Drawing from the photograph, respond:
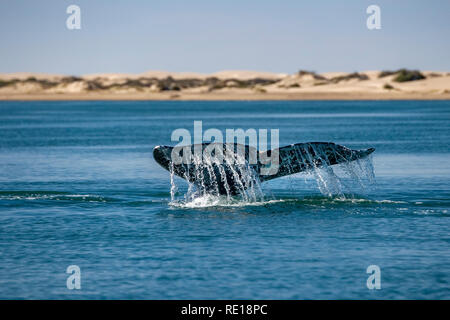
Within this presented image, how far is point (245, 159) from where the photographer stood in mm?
18719

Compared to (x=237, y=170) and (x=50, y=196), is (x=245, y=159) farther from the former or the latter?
(x=50, y=196)

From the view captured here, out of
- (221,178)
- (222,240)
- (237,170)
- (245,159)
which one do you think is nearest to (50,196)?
(221,178)

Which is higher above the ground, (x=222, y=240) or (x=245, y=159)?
(x=245, y=159)

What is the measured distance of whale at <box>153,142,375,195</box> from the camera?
1848 cm

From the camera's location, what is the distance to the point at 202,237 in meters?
16.8

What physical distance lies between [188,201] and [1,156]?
22729 mm

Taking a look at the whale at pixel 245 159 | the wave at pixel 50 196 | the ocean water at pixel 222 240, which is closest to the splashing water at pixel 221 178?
the whale at pixel 245 159

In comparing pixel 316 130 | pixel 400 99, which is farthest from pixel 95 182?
pixel 400 99

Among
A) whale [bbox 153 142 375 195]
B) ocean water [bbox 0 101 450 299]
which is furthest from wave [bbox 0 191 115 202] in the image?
whale [bbox 153 142 375 195]

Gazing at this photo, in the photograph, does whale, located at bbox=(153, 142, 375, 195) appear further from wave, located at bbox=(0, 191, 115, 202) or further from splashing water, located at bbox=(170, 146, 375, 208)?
wave, located at bbox=(0, 191, 115, 202)

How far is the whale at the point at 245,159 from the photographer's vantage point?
18.5 meters

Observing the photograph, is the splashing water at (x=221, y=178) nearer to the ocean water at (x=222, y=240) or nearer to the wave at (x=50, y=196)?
the ocean water at (x=222, y=240)

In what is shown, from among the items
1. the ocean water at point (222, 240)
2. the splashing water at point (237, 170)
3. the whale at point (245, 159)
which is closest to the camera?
the ocean water at point (222, 240)

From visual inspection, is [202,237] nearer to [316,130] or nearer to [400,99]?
[316,130]
